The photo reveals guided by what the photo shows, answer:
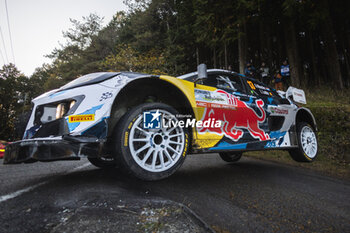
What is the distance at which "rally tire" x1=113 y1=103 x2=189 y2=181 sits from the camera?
1795 millimetres

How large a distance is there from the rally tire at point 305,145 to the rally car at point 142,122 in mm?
1011

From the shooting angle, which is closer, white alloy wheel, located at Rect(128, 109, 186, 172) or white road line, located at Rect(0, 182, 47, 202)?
white road line, located at Rect(0, 182, 47, 202)

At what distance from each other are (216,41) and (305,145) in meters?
8.16

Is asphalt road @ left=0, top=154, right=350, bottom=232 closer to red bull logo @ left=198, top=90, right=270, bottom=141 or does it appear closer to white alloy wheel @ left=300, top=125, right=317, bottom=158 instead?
red bull logo @ left=198, top=90, right=270, bottom=141

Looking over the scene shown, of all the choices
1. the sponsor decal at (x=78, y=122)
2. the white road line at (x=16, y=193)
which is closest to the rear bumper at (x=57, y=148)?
the sponsor decal at (x=78, y=122)

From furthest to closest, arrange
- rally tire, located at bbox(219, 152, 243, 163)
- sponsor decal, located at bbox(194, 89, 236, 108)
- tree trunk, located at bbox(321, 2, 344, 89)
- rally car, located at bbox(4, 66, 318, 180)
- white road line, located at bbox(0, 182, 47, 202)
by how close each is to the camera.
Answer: tree trunk, located at bbox(321, 2, 344, 89) < rally tire, located at bbox(219, 152, 243, 163) < sponsor decal, located at bbox(194, 89, 236, 108) < rally car, located at bbox(4, 66, 318, 180) < white road line, located at bbox(0, 182, 47, 202)

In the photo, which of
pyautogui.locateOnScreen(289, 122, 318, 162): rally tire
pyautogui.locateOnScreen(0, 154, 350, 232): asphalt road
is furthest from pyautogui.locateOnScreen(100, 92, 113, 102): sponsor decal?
pyautogui.locateOnScreen(289, 122, 318, 162): rally tire

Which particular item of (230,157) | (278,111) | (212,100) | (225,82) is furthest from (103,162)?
(278,111)

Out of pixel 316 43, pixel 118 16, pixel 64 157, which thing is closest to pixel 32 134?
pixel 64 157

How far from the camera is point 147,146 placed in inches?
76.6

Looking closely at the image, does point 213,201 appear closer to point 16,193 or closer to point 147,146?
point 147,146

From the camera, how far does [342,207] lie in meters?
1.73

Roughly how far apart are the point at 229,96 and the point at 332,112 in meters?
4.02

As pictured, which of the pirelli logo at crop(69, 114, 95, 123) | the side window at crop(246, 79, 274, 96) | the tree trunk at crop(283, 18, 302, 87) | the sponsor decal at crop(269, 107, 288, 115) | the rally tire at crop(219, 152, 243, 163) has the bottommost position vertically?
the rally tire at crop(219, 152, 243, 163)
